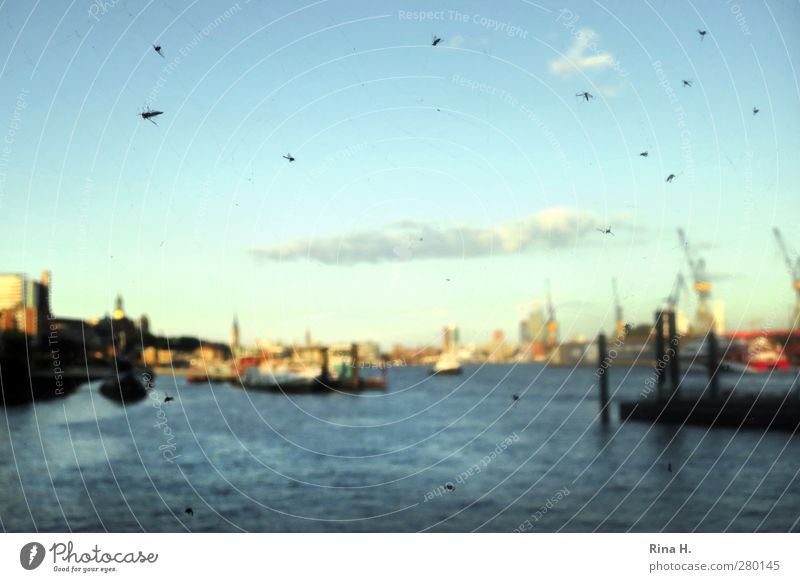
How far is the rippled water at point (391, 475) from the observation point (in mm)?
21531

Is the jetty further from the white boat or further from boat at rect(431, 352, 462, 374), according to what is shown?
boat at rect(431, 352, 462, 374)

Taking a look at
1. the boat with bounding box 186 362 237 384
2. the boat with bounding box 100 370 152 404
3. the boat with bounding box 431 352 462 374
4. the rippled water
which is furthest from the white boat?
the boat with bounding box 431 352 462 374

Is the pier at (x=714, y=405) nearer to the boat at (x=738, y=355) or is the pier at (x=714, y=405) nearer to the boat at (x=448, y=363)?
the boat at (x=738, y=355)

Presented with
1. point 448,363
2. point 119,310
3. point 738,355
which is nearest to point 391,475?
point 119,310

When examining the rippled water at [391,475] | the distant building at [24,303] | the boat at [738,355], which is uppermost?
the distant building at [24,303]

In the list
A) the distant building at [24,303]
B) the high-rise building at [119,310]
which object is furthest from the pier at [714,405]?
the high-rise building at [119,310]

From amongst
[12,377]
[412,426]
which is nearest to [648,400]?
[412,426]

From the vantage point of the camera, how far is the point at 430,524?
20344 mm

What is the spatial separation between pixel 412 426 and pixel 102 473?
2400 centimetres

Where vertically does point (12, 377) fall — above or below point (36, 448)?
above

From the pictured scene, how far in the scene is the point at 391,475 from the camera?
32375 mm

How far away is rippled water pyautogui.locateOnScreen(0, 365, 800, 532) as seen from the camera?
70.6 feet

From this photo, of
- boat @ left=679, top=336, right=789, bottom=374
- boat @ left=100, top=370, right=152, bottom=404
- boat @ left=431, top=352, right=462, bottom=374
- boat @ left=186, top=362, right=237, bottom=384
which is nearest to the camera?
boat @ left=100, top=370, right=152, bottom=404
